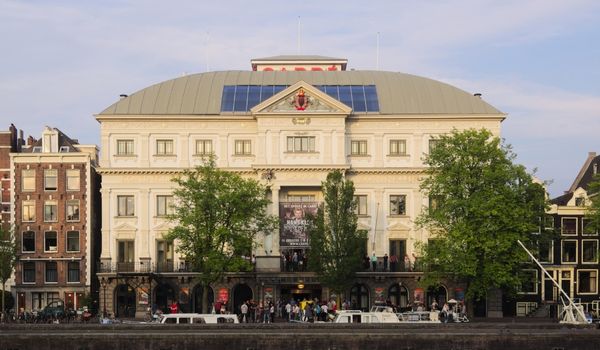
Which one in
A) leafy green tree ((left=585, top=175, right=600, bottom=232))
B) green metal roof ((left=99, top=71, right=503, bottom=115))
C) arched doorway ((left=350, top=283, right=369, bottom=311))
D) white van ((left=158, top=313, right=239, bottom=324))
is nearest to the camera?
white van ((left=158, top=313, right=239, bottom=324))

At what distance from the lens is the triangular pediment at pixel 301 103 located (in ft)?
319

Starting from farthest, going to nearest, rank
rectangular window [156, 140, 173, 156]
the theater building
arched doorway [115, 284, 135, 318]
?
1. rectangular window [156, 140, 173, 156]
2. the theater building
3. arched doorway [115, 284, 135, 318]

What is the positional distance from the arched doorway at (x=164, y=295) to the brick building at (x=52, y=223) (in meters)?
6.46

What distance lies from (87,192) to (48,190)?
3268 millimetres

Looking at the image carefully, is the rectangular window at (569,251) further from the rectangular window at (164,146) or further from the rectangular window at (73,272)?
the rectangular window at (73,272)

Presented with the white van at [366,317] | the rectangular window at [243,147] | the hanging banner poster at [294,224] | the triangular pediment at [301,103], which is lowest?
the white van at [366,317]

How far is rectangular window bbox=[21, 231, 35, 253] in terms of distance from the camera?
9975cm

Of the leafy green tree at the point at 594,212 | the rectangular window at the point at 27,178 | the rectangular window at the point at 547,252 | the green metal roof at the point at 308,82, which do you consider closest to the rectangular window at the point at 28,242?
the rectangular window at the point at 27,178

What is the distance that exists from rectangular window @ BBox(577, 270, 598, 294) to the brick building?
41184 mm

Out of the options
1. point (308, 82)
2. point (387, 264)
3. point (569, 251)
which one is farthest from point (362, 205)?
point (569, 251)

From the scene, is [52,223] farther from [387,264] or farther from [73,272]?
[387,264]

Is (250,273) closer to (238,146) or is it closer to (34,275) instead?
(238,146)

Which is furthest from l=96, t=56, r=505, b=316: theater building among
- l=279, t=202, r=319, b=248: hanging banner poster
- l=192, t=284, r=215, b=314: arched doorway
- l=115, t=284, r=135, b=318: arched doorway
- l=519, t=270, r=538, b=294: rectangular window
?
l=519, t=270, r=538, b=294: rectangular window

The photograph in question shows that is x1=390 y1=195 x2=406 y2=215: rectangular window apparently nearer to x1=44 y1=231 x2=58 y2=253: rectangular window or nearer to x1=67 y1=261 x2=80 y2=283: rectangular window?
x1=67 y1=261 x2=80 y2=283: rectangular window
